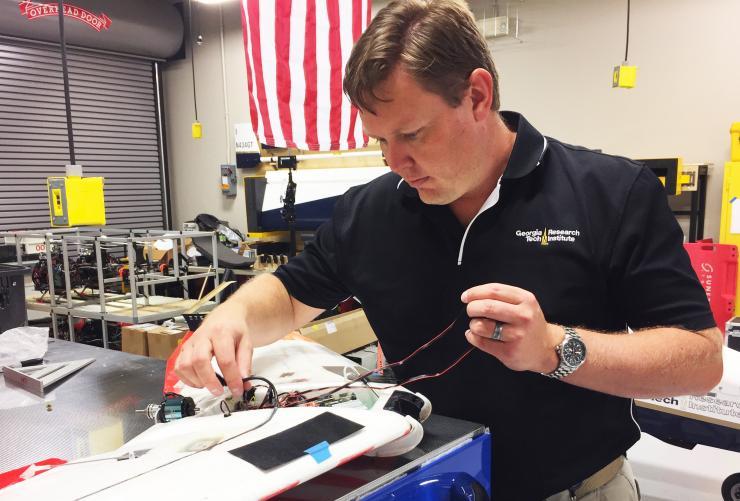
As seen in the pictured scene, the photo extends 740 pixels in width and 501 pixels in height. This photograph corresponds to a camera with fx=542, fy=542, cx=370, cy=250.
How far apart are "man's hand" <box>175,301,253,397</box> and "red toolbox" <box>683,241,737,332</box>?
3063mm

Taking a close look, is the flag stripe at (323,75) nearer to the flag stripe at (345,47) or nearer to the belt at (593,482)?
the flag stripe at (345,47)

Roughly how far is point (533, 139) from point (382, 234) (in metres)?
0.38

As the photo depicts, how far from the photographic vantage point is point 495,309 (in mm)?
730

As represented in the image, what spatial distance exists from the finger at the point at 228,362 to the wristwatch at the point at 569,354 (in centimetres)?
54

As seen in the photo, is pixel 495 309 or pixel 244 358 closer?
pixel 495 309

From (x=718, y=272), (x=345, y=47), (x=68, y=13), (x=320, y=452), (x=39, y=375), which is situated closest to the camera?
(x=320, y=452)

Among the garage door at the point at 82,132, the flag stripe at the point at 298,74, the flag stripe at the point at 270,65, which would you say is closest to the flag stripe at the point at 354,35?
the flag stripe at the point at 298,74

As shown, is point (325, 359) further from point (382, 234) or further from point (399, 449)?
point (399, 449)

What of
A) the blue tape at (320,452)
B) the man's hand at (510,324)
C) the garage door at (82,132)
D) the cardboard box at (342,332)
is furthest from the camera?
the garage door at (82,132)

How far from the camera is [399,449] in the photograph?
2.42 ft

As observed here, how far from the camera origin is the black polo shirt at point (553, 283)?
0.98 m

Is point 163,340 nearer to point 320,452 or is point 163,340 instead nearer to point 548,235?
point 548,235

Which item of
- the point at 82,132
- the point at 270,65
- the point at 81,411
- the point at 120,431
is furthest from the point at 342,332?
the point at 82,132

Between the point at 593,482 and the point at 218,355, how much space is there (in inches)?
30.0
